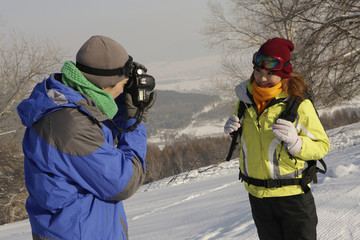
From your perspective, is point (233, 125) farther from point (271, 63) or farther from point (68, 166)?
point (68, 166)

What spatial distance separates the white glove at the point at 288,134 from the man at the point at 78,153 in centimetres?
88

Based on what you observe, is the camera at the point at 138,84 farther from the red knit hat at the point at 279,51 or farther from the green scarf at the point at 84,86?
the red knit hat at the point at 279,51

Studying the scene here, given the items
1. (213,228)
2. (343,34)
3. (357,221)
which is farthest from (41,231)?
(343,34)

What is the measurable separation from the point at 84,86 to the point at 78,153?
0.33 meters

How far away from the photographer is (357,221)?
9.53 ft

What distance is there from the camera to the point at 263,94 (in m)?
2.13

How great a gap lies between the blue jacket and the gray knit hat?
0.43 ft

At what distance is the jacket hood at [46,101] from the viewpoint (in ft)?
4.40

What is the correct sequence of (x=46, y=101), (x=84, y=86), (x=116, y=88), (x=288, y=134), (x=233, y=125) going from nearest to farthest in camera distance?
(x=46, y=101) < (x=84, y=86) < (x=116, y=88) < (x=288, y=134) < (x=233, y=125)

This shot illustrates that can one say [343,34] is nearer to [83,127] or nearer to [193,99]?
[83,127]

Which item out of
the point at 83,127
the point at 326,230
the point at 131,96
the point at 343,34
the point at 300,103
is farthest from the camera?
the point at 343,34

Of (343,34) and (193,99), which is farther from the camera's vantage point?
(193,99)

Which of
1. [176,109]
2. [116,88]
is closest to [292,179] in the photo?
[116,88]

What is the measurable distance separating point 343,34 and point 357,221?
542cm
